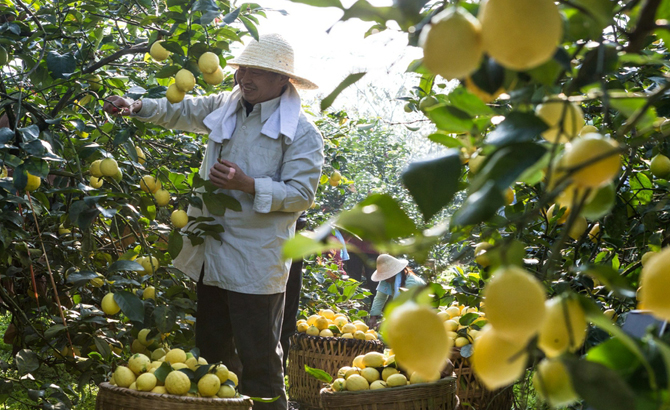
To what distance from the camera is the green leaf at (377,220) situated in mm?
206

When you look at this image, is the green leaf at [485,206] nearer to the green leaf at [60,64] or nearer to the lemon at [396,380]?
the green leaf at [60,64]

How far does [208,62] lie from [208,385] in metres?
0.77

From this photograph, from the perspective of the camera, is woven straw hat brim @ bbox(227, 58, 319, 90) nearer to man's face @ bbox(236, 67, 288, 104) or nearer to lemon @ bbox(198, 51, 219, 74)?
man's face @ bbox(236, 67, 288, 104)

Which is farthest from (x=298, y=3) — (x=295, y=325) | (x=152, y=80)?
(x=295, y=325)

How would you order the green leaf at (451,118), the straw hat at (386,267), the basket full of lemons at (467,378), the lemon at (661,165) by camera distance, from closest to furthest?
1. the green leaf at (451,118)
2. the lemon at (661,165)
3. the basket full of lemons at (467,378)
4. the straw hat at (386,267)

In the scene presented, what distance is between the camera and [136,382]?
1.43m

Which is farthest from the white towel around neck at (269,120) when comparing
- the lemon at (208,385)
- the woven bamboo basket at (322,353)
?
the woven bamboo basket at (322,353)

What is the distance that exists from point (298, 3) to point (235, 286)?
1509 millimetres

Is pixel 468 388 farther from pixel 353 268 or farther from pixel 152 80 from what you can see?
pixel 353 268

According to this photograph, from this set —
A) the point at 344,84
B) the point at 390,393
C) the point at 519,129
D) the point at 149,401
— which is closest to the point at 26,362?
the point at 149,401

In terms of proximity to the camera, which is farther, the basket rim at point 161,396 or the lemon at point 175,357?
the lemon at point 175,357

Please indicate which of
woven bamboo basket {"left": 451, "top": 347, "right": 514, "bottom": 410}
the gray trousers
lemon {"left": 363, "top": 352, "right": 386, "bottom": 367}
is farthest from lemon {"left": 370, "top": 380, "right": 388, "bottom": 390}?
woven bamboo basket {"left": 451, "top": 347, "right": 514, "bottom": 410}

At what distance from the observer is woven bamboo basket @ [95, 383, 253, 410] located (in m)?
1.35

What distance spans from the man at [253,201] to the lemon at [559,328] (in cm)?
144
